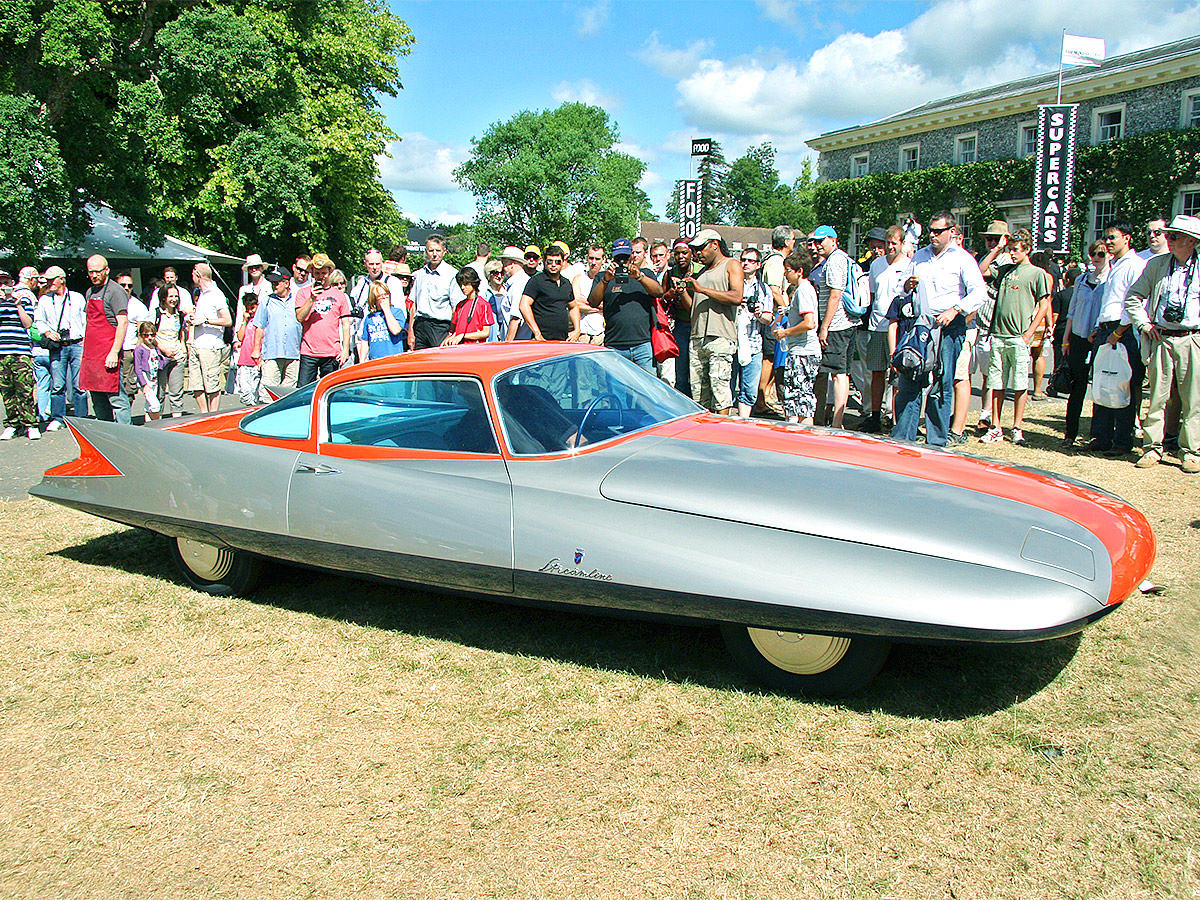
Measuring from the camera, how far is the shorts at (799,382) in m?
7.56

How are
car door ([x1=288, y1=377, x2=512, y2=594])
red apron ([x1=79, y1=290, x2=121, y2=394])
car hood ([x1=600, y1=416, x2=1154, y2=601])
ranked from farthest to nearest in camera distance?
1. red apron ([x1=79, y1=290, x2=121, y2=394])
2. car door ([x1=288, y1=377, x2=512, y2=594])
3. car hood ([x1=600, y1=416, x2=1154, y2=601])

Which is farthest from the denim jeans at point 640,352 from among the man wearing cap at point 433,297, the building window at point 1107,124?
the building window at point 1107,124

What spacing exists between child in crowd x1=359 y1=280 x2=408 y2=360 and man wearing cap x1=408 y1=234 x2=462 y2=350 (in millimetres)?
126

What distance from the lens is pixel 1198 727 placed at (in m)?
2.84

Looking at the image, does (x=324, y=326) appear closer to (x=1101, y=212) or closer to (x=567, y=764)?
(x=567, y=764)

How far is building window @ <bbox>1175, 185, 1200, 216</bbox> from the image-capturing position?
29.0m

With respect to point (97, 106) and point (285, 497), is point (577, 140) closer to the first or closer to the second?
point (97, 106)

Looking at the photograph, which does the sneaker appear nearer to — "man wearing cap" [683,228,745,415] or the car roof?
"man wearing cap" [683,228,745,415]

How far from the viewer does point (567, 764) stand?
281 cm

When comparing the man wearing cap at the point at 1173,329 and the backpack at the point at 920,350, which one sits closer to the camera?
the man wearing cap at the point at 1173,329

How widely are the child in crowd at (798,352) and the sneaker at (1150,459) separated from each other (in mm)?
2500

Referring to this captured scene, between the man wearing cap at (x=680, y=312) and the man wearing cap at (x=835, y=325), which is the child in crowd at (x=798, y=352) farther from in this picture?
the man wearing cap at (x=680, y=312)

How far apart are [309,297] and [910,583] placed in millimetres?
7194

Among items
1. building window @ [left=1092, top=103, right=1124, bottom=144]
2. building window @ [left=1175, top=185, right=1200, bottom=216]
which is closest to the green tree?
building window @ [left=1092, top=103, right=1124, bottom=144]
